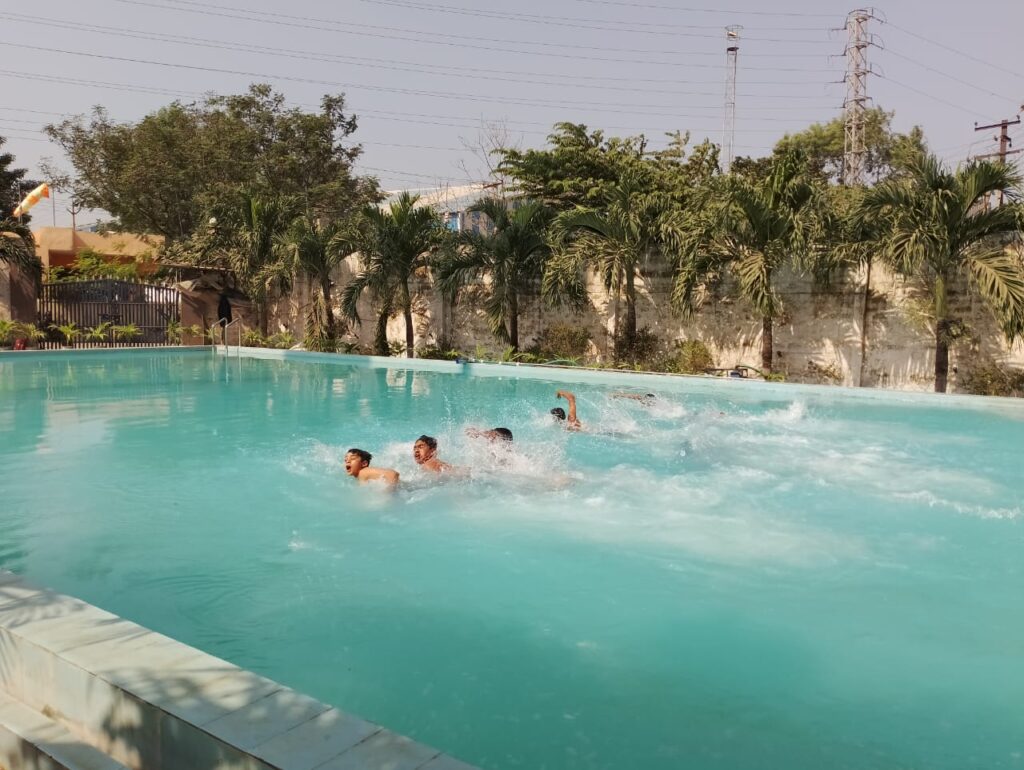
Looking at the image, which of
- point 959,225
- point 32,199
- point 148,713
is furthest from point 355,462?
point 32,199

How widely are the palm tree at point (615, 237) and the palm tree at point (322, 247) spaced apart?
18.6ft

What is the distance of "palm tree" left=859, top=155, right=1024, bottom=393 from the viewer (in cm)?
1271

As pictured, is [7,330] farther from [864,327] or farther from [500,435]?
[864,327]

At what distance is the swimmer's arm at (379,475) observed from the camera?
749cm

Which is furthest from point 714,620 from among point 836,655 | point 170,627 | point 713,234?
point 713,234

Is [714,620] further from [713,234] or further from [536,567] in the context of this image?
[713,234]

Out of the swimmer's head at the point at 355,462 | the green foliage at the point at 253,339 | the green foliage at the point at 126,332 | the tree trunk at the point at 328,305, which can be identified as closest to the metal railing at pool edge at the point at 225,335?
the green foliage at the point at 253,339

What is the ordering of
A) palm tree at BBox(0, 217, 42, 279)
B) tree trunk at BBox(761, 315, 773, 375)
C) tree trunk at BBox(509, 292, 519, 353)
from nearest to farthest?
1. tree trunk at BBox(761, 315, 773, 375)
2. tree trunk at BBox(509, 292, 519, 353)
3. palm tree at BBox(0, 217, 42, 279)

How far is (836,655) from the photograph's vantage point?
14.4 ft

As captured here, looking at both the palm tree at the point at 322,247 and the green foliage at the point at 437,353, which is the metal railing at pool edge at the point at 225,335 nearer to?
the palm tree at the point at 322,247

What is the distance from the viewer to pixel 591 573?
562 centimetres

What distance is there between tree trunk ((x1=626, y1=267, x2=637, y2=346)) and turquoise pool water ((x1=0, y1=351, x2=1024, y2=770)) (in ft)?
19.2

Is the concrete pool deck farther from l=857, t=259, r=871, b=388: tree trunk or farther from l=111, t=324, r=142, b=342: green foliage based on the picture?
l=111, t=324, r=142, b=342: green foliage

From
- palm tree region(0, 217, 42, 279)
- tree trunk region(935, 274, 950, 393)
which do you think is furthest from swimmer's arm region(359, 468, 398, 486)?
palm tree region(0, 217, 42, 279)
